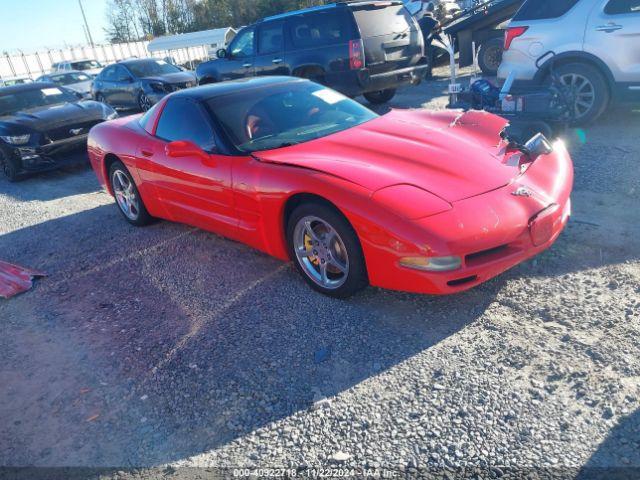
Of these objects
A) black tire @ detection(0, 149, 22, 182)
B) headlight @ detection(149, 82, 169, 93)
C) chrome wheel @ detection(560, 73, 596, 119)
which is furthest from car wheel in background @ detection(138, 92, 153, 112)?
chrome wheel @ detection(560, 73, 596, 119)

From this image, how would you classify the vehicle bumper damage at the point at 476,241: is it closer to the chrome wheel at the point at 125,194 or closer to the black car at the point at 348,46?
the chrome wheel at the point at 125,194

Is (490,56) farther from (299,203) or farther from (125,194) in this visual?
(299,203)

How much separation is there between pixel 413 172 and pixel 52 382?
100 inches

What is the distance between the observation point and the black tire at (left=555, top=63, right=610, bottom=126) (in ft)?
21.5

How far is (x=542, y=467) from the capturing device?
2.08m

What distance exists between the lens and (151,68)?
14.3 meters

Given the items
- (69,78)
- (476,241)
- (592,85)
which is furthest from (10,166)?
(69,78)

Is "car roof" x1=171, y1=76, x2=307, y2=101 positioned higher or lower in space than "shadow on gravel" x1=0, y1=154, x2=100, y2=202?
higher

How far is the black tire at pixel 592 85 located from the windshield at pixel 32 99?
8220 millimetres

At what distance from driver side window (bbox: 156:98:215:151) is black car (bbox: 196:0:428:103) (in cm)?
482

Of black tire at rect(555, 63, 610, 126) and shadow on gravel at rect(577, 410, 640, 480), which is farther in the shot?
black tire at rect(555, 63, 610, 126)

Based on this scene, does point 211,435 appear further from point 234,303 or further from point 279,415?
point 234,303

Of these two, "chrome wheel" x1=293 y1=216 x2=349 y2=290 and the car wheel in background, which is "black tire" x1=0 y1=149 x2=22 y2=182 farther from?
"chrome wheel" x1=293 y1=216 x2=349 y2=290

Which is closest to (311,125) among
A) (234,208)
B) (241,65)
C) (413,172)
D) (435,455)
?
(234,208)
